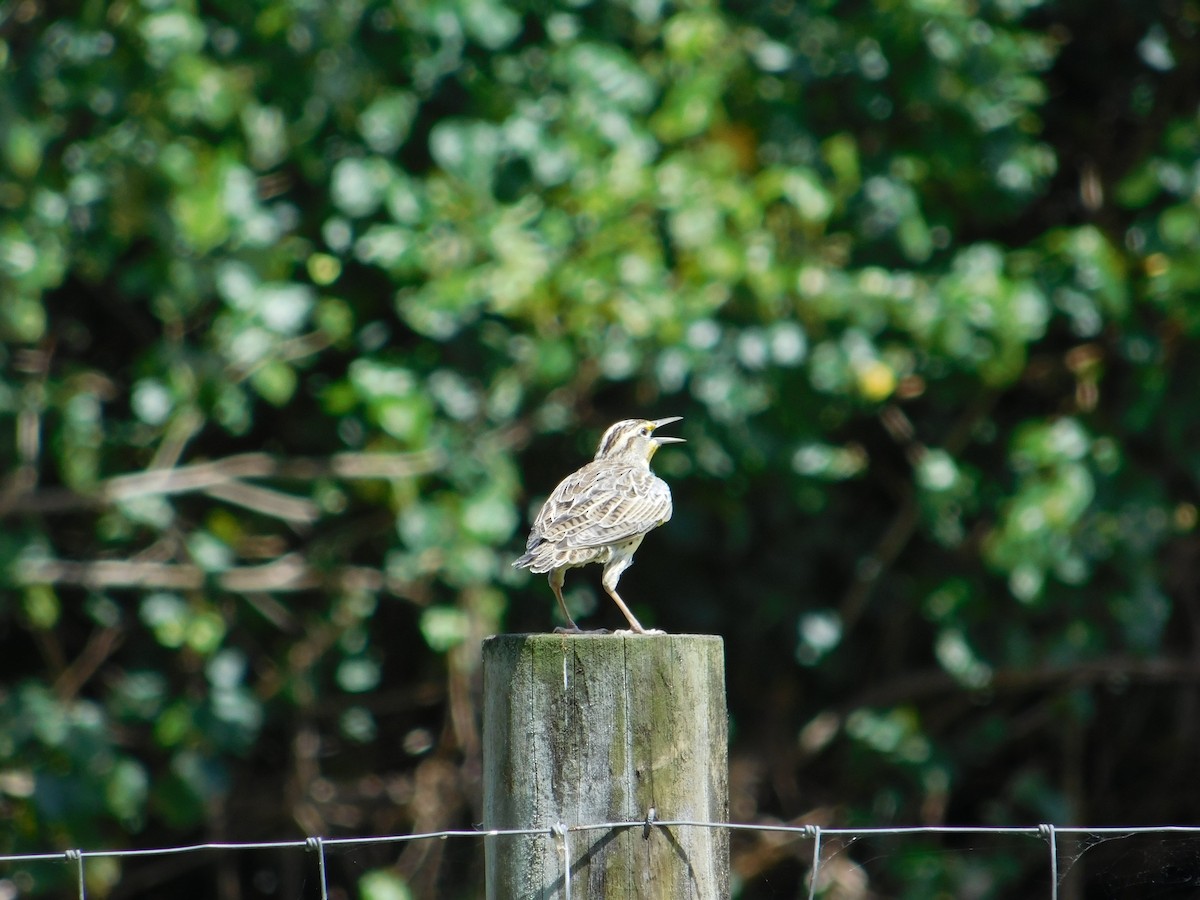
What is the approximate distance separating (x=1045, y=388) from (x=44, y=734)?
17.1ft

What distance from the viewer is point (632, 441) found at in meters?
6.50

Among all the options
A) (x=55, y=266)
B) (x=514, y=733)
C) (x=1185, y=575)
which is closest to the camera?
(x=514, y=733)

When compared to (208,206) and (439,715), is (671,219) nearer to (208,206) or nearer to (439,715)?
(208,206)

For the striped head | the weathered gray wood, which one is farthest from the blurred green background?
the weathered gray wood

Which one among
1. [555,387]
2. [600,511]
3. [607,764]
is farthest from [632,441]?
[607,764]

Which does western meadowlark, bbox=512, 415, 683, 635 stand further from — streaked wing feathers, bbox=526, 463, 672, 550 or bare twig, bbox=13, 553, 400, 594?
bare twig, bbox=13, 553, 400, 594

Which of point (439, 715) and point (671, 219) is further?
point (439, 715)

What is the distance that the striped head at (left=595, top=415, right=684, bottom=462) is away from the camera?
645 centimetres

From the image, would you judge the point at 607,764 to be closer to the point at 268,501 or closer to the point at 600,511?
the point at 600,511

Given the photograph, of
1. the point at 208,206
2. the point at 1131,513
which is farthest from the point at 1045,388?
the point at 208,206

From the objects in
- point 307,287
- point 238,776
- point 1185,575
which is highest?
point 307,287

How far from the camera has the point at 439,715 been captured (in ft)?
27.2

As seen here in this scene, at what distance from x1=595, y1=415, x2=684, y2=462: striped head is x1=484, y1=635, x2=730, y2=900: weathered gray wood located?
3.08 metres

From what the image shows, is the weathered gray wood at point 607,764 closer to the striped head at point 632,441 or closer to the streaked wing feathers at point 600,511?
the streaked wing feathers at point 600,511
